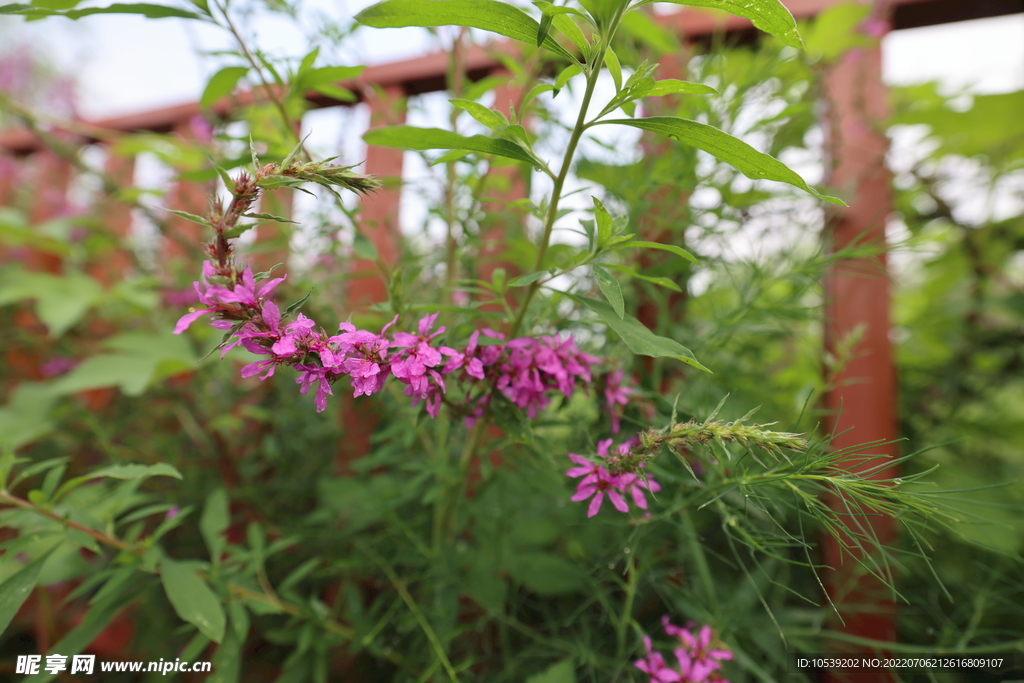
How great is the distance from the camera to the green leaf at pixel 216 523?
0.69 m

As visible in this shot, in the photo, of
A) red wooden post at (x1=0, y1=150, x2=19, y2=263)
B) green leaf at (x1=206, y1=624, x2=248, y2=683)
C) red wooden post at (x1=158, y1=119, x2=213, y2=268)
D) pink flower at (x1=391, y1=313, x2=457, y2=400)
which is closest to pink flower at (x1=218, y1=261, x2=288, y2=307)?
pink flower at (x1=391, y1=313, x2=457, y2=400)

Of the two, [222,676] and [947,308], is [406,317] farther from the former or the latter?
[947,308]

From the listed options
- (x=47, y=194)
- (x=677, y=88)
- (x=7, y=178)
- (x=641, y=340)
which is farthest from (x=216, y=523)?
(x=7, y=178)

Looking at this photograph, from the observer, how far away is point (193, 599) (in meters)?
0.59

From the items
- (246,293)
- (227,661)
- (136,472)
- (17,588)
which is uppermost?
(246,293)

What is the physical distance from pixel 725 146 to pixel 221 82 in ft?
1.90

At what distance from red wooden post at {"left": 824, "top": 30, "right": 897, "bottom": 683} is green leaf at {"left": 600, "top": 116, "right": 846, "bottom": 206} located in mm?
574

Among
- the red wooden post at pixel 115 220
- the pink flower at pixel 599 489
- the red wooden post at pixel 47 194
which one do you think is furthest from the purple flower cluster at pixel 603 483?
the red wooden post at pixel 47 194

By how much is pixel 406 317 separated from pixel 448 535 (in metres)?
0.35

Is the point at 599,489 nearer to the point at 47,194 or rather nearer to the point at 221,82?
the point at 221,82

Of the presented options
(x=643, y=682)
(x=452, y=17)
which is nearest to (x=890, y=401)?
(x=643, y=682)

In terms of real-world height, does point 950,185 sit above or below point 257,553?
above

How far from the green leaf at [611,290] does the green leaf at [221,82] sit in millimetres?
511

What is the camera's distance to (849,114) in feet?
3.54
